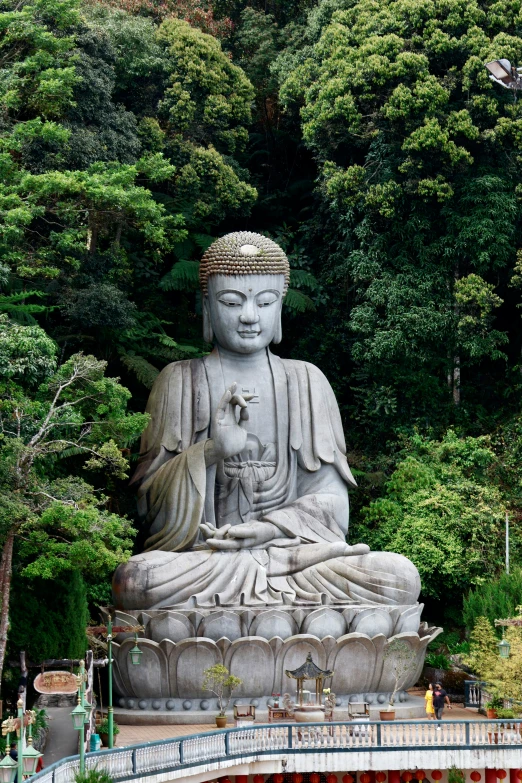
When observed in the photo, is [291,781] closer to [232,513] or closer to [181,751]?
[181,751]

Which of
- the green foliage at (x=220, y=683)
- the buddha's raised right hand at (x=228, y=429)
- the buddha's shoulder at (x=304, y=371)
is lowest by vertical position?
the green foliage at (x=220, y=683)

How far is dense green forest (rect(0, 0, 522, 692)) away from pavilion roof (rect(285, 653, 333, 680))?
356 cm

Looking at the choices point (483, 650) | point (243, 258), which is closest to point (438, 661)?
point (483, 650)

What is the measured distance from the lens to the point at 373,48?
23547 millimetres

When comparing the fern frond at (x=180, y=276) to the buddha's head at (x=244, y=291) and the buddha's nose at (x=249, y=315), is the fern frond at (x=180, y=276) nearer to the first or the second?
the buddha's head at (x=244, y=291)

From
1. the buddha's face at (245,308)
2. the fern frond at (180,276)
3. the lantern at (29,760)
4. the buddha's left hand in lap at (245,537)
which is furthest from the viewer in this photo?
the fern frond at (180,276)

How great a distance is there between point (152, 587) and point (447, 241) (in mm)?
7798

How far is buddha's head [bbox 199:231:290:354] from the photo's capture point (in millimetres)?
21250

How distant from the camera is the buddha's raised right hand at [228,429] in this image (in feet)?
65.3

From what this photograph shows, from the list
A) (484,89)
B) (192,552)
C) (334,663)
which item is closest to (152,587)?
(192,552)

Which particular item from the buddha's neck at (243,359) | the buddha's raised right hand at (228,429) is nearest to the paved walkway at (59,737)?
the buddha's raised right hand at (228,429)

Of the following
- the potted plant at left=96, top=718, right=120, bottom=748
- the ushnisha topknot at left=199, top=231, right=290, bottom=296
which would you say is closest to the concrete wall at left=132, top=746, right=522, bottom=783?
the potted plant at left=96, top=718, right=120, bottom=748

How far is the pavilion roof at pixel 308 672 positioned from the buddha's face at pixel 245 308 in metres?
4.83

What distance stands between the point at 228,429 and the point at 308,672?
11.0 ft
